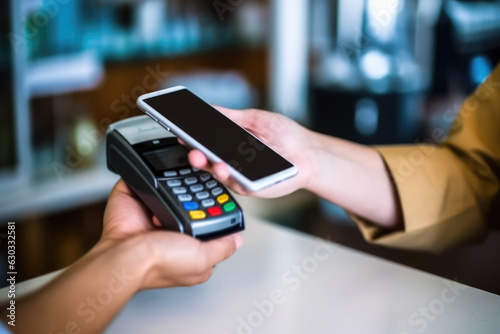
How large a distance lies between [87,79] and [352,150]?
39.9 inches

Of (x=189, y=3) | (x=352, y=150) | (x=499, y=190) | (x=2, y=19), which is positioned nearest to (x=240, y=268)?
(x=352, y=150)

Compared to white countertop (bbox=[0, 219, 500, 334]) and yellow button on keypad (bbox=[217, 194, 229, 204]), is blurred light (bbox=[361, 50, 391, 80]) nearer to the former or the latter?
white countertop (bbox=[0, 219, 500, 334])

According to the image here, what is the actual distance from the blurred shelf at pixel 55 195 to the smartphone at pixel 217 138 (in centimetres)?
89

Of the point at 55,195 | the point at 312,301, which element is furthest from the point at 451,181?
the point at 55,195

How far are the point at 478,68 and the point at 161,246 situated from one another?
5.55 feet

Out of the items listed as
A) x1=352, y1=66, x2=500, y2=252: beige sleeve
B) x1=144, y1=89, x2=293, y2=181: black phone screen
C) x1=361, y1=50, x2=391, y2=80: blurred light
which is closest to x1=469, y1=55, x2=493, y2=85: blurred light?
x1=361, y1=50, x2=391, y2=80: blurred light

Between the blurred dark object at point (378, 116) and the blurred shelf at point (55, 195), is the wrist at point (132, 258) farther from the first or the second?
the blurred dark object at point (378, 116)

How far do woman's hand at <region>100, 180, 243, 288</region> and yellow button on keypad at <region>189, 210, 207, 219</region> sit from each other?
0.02 meters

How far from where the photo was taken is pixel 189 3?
5.68ft

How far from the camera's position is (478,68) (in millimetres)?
1884

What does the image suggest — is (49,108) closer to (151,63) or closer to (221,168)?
(151,63)

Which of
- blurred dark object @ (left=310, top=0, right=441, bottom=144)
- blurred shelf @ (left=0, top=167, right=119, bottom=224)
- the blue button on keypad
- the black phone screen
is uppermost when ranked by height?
the black phone screen

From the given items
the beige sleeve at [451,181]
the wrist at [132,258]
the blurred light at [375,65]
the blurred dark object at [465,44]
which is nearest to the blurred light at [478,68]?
the blurred dark object at [465,44]

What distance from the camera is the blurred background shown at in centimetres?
140
